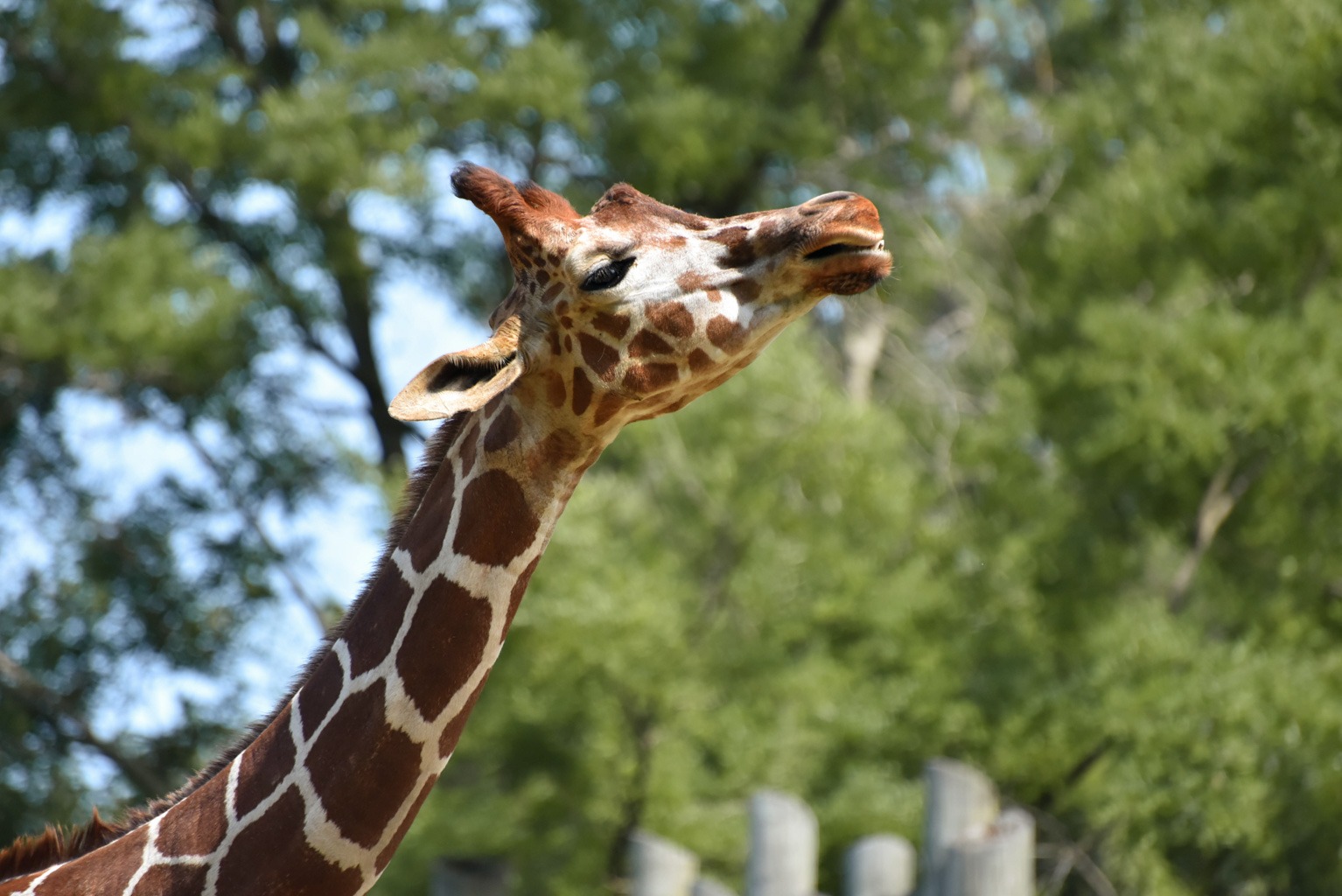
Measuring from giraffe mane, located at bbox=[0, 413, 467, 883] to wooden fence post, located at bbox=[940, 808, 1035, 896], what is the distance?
2476 millimetres

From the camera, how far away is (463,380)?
2.33 metres

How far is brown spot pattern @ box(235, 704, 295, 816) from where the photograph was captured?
94.0 inches

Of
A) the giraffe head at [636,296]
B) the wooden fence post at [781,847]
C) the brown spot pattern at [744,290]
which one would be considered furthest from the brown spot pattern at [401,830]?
the wooden fence post at [781,847]

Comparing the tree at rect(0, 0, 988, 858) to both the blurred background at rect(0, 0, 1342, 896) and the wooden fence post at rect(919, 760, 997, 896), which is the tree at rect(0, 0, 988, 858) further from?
the wooden fence post at rect(919, 760, 997, 896)

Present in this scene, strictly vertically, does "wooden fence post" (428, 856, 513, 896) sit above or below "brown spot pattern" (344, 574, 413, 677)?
below

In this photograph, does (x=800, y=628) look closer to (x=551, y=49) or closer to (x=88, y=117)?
(x=551, y=49)

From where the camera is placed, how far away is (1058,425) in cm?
760

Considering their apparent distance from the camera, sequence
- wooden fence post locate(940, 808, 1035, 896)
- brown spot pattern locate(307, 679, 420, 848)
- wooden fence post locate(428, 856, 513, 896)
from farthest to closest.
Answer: wooden fence post locate(428, 856, 513, 896) < wooden fence post locate(940, 808, 1035, 896) < brown spot pattern locate(307, 679, 420, 848)

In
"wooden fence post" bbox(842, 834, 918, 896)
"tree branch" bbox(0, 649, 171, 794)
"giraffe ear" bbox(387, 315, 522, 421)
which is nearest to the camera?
"giraffe ear" bbox(387, 315, 522, 421)

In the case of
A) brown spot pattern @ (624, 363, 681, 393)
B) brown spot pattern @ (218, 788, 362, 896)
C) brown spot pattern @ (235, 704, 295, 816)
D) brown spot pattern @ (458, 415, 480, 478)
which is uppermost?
brown spot pattern @ (624, 363, 681, 393)

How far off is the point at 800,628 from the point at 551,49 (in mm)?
3557

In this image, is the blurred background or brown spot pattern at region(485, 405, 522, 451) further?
the blurred background

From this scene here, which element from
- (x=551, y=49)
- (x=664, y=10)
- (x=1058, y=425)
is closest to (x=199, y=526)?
(x=551, y=49)

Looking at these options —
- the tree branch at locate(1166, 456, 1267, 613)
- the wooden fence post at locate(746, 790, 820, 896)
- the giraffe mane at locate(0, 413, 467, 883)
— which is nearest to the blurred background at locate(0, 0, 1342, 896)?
the tree branch at locate(1166, 456, 1267, 613)
